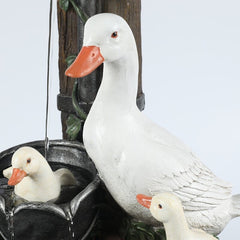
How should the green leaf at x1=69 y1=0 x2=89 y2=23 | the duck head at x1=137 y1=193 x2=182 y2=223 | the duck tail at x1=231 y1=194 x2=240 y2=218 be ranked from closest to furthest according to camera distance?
the duck head at x1=137 y1=193 x2=182 y2=223
the duck tail at x1=231 y1=194 x2=240 y2=218
the green leaf at x1=69 y1=0 x2=89 y2=23

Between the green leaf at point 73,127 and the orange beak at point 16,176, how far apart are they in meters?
0.36

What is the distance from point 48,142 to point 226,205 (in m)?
0.52

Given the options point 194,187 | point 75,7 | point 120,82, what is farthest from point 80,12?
point 194,187

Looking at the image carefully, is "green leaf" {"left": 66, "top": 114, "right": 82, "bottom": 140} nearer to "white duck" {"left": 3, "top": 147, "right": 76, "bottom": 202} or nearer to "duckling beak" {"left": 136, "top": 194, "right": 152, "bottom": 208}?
"white duck" {"left": 3, "top": 147, "right": 76, "bottom": 202}

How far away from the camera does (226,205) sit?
1745 mm

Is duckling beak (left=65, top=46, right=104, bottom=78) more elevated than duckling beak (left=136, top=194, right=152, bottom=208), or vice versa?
duckling beak (left=65, top=46, right=104, bottom=78)

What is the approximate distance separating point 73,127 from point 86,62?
1.53 ft

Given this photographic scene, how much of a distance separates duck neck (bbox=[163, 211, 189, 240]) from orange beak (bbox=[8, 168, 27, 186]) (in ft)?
1.22

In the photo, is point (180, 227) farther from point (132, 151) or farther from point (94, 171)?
point (94, 171)

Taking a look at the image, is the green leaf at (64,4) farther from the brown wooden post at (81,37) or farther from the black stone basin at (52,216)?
the black stone basin at (52,216)

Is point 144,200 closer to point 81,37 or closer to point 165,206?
point 165,206

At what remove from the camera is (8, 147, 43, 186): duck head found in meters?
1.63

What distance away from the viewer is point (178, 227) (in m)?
1.51

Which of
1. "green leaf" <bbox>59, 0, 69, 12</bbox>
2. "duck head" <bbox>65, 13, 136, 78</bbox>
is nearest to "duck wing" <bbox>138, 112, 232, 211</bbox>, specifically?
"duck head" <bbox>65, 13, 136, 78</bbox>
